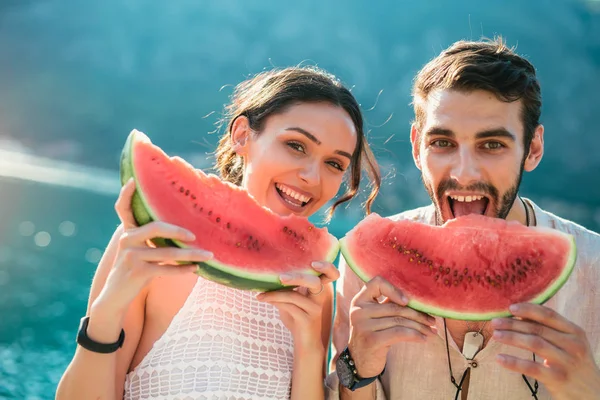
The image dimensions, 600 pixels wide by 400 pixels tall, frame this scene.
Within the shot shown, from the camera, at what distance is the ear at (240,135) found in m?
3.00

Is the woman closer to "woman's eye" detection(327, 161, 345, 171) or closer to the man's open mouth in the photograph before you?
"woman's eye" detection(327, 161, 345, 171)

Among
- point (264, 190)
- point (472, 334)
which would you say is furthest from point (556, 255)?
point (264, 190)

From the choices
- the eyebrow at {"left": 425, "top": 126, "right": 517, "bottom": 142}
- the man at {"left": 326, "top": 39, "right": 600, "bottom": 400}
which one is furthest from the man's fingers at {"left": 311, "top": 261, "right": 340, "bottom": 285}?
the eyebrow at {"left": 425, "top": 126, "right": 517, "bottom": 142}

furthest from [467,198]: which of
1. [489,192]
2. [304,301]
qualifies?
[304,301]

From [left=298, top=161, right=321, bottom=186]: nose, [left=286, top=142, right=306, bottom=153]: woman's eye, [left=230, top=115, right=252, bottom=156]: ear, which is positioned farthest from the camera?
[left=230, top=115, right=252, bottom=156]: ear

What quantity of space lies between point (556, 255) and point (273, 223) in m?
1.13

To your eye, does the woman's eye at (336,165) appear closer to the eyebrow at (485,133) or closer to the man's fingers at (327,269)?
the eyebrow at (485,133)

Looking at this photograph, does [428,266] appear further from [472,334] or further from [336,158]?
[336,158]

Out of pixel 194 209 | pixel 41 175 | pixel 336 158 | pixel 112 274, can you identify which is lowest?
pixel 112 274

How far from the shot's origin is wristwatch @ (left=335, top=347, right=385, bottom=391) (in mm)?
2283

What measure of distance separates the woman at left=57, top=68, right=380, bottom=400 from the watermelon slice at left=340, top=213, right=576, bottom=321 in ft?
0.91

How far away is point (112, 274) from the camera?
194 cm

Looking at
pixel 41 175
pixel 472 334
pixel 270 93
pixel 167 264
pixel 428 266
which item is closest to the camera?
pixel 167 264

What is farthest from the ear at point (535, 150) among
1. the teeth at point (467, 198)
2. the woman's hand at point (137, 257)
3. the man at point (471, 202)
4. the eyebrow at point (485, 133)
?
the woman's hand at point (137, 257)
